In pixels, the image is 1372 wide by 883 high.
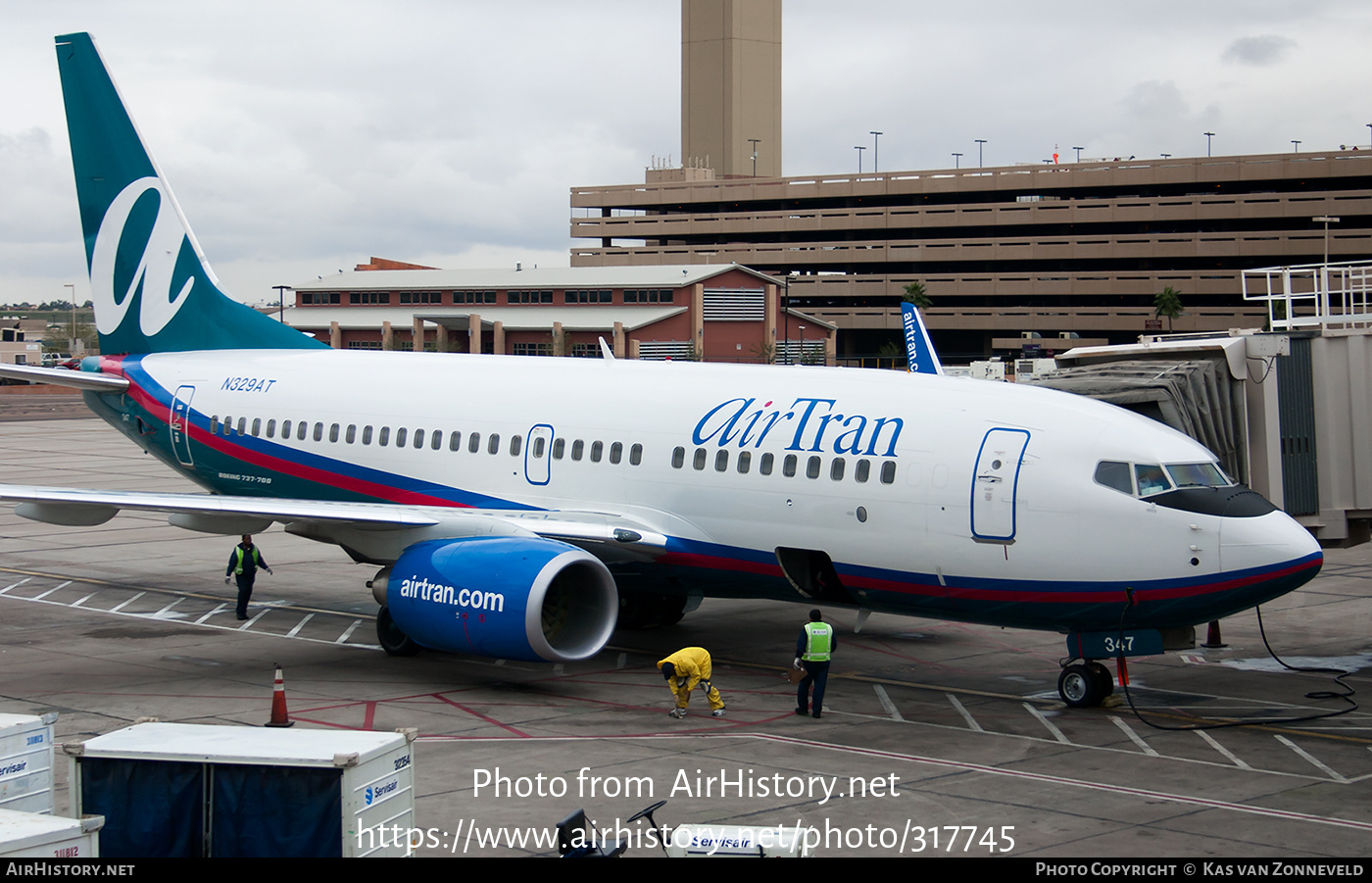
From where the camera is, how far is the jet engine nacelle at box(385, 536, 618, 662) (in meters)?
18.5

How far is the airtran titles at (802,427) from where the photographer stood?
1888 centimetres

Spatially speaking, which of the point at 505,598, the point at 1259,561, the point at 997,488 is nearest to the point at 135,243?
the point at 505,598

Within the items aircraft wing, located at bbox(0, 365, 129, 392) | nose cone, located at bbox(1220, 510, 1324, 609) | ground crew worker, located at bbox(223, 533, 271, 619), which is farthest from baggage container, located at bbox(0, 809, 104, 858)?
aircraft wing, located at bbox(0, 365, 129, 392)

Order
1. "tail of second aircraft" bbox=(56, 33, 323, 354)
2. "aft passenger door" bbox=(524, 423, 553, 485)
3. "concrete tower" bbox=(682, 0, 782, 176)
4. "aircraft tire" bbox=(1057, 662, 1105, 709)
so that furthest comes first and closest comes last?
"concrete tower" bbox=(682, 0, 782, 176)
"tail of second aircraft" bbox=(56, 33, 323, 354)
"aft passenger door" bbox=(524, 423, 553, 485)
"aircraft tire" bbox=(1057, 662, 1105, 709)

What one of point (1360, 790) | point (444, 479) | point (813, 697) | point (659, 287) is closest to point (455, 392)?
point (444, 479)

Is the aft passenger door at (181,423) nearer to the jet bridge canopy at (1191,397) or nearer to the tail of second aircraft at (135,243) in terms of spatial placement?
the tail of second aircraft at (135,243)

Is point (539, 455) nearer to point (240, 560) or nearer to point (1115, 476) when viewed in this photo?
point (240, 560)

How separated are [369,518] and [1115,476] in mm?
10808

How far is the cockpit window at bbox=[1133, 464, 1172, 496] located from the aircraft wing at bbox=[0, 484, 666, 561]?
273 inches

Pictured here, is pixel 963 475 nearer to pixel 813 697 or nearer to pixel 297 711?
pixel 813 697

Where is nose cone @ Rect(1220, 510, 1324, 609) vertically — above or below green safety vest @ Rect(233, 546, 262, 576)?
above

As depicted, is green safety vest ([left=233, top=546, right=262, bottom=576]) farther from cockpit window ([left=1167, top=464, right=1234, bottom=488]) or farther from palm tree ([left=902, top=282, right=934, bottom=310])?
palm tree ([left=902, top=282, right=934, bottom=310])

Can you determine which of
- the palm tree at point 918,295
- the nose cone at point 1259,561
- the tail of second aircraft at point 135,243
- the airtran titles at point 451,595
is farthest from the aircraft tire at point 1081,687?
the palm tree at point 918,295

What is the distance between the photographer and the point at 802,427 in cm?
1956
